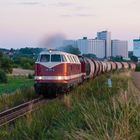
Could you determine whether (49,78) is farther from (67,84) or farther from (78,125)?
(78,125)

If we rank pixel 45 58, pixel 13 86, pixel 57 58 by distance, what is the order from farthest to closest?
pixel 13 86
pixel 45 58
pixel 57 58

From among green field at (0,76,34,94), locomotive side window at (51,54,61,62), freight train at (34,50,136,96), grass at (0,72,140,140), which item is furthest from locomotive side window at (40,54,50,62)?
grass at (0,72,140,140)

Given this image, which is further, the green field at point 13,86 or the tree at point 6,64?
the tree at point 6,64

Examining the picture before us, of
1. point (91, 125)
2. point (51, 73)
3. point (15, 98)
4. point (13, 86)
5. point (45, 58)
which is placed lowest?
point (13, 86)

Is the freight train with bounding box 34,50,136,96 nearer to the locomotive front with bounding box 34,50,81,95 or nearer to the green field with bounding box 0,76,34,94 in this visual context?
the locomotive front with bounding box 34,50,81,95

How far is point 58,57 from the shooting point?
3011cm

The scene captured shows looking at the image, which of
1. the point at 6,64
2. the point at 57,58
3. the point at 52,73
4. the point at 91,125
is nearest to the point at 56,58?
the point at 57,58

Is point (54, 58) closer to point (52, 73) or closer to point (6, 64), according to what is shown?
point (52, 73)

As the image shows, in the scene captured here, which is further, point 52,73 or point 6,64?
point 6,64

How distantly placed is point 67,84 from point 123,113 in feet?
59.7

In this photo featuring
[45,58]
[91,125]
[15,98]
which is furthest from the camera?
[45,58]

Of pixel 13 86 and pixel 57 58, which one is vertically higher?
pixel 57 58

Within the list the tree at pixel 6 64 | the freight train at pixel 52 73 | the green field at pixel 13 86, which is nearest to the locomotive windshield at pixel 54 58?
the freight train at pixel 52 73

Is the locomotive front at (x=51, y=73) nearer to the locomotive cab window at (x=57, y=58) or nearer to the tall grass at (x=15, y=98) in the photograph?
the locomotive cab window at (x=57, y=58)
